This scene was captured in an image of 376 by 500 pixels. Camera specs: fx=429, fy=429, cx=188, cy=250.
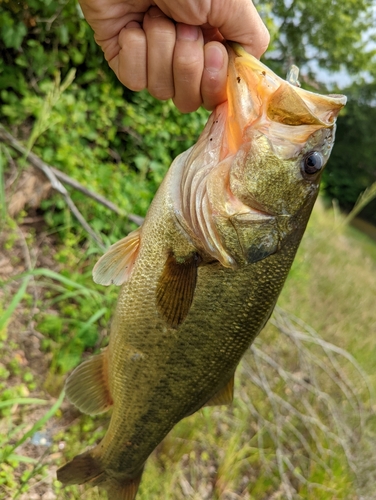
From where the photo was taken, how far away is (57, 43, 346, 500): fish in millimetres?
1194

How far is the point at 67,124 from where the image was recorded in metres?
3.47

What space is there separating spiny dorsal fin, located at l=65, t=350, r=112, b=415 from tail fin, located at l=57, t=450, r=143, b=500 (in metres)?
0.19

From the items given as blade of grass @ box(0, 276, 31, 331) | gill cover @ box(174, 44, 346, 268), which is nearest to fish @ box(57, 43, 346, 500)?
gill cover @ box(174, 44, 346, 268)

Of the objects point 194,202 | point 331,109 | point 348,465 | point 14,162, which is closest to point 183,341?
point 194,202

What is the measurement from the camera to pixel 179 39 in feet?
4.19

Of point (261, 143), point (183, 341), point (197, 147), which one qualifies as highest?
point (261, 143)

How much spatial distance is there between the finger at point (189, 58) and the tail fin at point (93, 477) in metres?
1.37

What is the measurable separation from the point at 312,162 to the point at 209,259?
0.42 metres

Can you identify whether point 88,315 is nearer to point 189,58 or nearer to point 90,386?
point 90,386

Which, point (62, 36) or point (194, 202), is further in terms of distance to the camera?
point (62, 36)

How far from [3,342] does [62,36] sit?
2.41 metres

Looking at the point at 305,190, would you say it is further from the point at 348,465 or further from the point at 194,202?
the point at 348,465

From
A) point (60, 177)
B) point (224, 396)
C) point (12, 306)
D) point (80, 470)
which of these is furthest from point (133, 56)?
point (60, 177)

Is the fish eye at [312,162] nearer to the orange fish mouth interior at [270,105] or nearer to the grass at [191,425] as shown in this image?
the orange fish mouth interior at [270,105]
